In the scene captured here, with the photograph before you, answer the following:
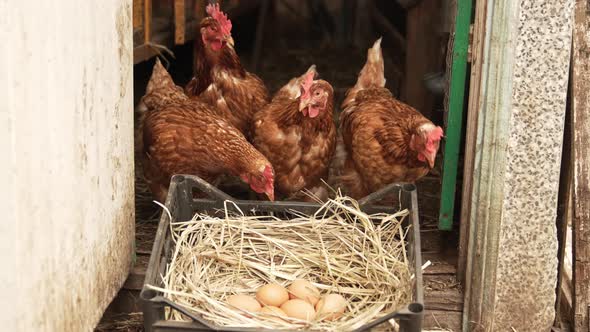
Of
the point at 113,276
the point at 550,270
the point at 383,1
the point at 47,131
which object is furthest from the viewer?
the point at 383,1

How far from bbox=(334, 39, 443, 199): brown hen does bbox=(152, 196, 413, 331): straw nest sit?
493 mm

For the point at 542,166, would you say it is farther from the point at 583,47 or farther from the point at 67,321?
the point at 67,321

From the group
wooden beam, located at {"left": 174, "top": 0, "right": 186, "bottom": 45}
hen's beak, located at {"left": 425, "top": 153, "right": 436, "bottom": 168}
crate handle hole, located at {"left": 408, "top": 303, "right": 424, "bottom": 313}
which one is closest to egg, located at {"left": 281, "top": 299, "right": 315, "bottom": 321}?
crate handle hole, located at {"left": 408, "top": 303, "right": 424, "bottom": 313}

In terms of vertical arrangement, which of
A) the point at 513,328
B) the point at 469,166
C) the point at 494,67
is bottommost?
the point at 513,328

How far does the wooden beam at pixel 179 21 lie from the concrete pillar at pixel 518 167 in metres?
2.88

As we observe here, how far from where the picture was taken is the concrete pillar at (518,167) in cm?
321

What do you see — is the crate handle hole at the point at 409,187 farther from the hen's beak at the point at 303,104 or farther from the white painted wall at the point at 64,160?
the white painted wall at the point at 64,160

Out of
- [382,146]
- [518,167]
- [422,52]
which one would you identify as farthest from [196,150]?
[422,52]

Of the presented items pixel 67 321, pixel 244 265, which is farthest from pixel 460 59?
pixel 67 321

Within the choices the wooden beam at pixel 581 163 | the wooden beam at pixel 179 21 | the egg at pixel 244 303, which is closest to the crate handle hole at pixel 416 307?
the egg at pixel 244 303

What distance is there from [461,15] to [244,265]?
145cm

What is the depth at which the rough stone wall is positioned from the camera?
10.5 ft

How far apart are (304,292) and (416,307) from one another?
1.76 feet

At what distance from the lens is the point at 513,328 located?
353cm
